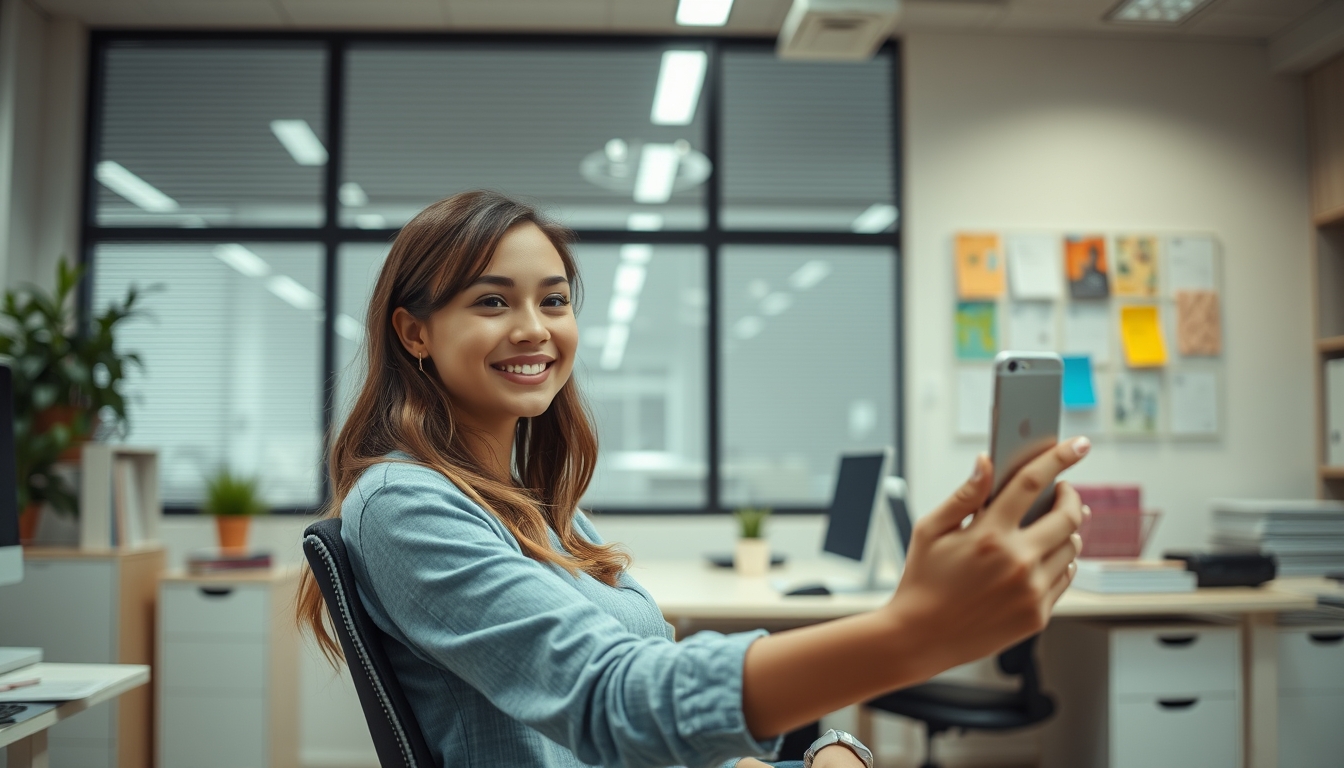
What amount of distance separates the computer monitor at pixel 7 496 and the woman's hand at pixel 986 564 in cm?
178

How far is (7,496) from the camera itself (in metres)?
1.78

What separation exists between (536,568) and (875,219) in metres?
3.33

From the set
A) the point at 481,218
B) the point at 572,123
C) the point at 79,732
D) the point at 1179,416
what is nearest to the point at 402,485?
the point at 481,218

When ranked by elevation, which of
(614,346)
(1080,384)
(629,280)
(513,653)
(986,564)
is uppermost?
(629,280)

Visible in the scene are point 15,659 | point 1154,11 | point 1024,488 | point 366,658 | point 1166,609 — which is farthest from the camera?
point 1154,11

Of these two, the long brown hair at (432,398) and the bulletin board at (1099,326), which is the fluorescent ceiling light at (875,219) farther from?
the long brown hair at (432,398)

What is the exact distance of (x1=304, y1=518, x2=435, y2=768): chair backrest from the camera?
96 cm

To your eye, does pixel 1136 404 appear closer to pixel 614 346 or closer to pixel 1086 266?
pixel 1086 266

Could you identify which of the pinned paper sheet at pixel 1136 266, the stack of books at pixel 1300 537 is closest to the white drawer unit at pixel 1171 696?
the stack of books at pixel 1300 537

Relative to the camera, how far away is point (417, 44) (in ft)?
12.7

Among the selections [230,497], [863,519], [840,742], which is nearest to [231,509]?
[230,497]

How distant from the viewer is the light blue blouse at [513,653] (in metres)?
0.67

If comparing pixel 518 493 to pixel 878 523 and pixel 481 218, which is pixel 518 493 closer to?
pixel 481 218

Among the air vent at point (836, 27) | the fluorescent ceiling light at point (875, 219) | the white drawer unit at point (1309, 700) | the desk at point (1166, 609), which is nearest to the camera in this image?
the desk at point (1166, 609)
